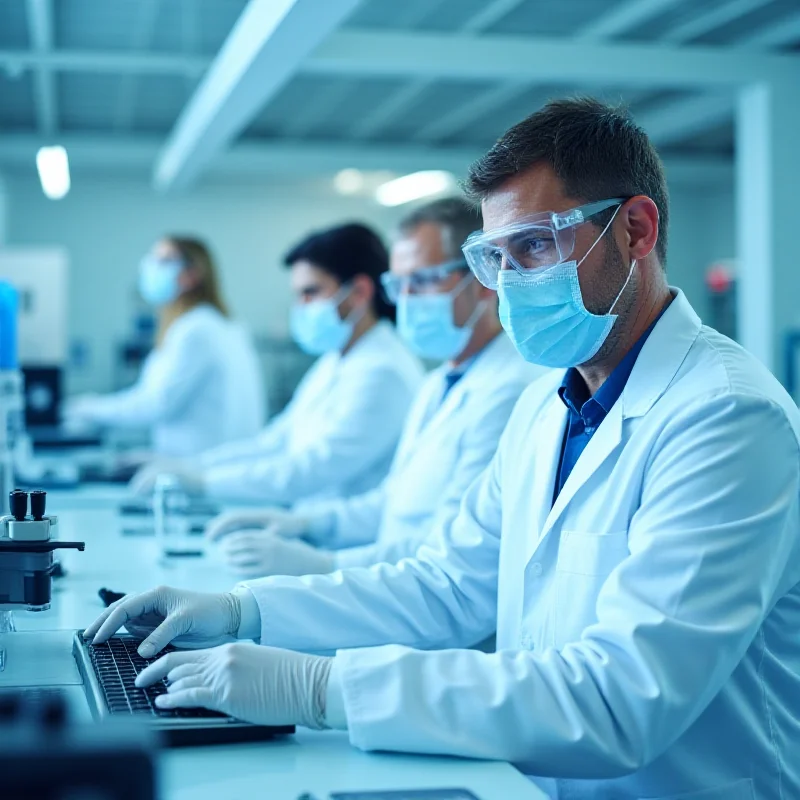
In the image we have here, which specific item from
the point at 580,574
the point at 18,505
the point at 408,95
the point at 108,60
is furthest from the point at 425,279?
the point at 408,95

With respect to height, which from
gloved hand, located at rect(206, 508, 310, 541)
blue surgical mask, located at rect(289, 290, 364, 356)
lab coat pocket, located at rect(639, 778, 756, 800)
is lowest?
lab coat pocket, located at rect(639, 778, 756, 800)

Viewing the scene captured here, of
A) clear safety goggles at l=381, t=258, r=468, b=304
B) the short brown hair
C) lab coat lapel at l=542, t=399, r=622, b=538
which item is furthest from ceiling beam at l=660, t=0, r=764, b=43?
lab coat lapel at l=542, t=399, r=622, b=538

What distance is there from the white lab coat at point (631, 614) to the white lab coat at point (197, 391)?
3098mm

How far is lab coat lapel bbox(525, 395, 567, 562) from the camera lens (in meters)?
1.58

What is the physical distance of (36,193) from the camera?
29.5 feet

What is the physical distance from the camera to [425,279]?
9.02ft

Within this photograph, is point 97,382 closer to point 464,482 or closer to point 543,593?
point 464,482

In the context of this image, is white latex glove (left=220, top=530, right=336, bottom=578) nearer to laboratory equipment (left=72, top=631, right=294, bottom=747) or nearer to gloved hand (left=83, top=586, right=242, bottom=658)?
gloved hand (left=83, top=586, right=242, bottom=658)

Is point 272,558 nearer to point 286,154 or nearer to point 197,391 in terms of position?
point 197,391

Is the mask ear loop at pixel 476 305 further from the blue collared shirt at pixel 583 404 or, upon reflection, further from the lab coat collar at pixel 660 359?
the lab coat collar at pixel 660 359

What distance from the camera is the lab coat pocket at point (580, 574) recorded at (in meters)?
1.39

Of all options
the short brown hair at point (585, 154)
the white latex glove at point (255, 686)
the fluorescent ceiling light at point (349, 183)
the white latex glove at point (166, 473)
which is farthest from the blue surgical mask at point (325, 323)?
the fluorescent ceiling light at point (349, 183)

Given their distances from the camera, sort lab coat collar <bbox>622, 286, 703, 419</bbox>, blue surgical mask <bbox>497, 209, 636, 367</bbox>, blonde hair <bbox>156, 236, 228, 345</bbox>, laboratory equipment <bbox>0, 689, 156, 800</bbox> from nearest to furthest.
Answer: laboratory equipment <bbox>0, 689, 156, 800</bbox>, lab coat collar <bbox>622, 286, 703, 419</bbox>, blue surgical mask <bbox>497, 209, 636, 367</bbox>, blonde hair <bbox>156, 236, 228, 345</bbox>

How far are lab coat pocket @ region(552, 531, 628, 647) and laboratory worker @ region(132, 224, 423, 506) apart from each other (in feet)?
6.05
